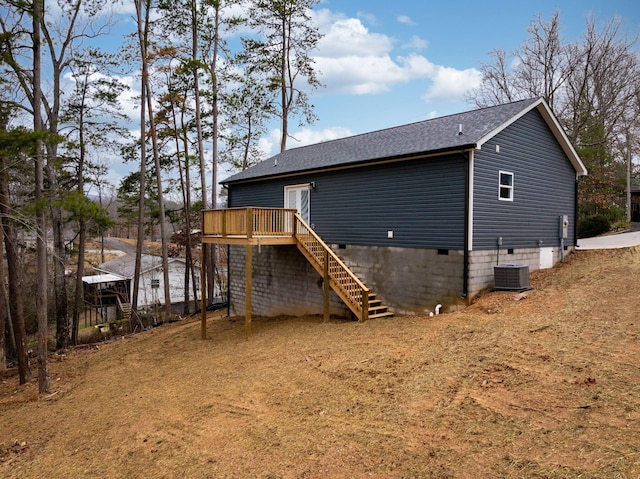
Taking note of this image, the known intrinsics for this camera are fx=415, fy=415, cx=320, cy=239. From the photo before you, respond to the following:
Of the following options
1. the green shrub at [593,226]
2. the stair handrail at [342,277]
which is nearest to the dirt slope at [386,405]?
the stair handrail at [342,277]

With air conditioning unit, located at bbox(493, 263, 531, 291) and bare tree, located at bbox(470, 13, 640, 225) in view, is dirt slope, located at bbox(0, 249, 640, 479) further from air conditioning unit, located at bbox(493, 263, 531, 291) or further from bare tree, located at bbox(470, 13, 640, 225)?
bare tree, located at bbox(470, 13, 640, 225)

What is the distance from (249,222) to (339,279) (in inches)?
118

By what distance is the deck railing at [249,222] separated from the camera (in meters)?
11.9

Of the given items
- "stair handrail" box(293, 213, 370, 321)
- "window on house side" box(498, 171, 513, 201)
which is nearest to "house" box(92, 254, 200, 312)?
"stair handrail" box(293, 213, 370, 321)

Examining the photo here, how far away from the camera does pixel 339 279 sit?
38.3ft

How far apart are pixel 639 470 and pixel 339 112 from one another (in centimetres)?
2164

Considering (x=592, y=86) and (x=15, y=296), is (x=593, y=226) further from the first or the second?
(x=15, y=296)

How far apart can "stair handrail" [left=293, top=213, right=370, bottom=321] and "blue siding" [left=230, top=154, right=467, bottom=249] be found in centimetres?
125

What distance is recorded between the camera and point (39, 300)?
10.6 m

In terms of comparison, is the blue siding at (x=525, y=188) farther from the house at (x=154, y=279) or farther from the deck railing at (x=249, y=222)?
the house at (x=154, y=279)

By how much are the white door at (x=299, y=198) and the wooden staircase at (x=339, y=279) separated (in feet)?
5.59

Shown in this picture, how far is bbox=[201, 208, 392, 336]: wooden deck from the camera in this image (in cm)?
1134

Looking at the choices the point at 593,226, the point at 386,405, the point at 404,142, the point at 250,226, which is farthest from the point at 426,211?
the point at 593,226

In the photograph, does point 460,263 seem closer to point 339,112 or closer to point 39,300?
point 39,300
